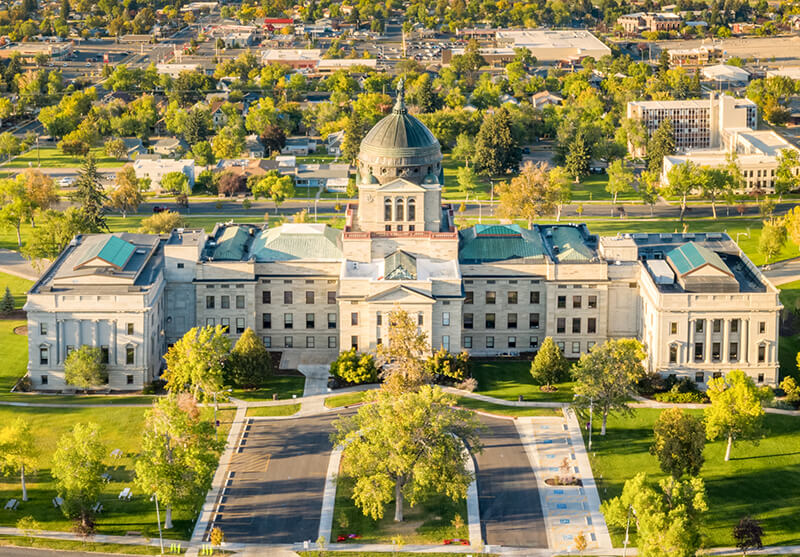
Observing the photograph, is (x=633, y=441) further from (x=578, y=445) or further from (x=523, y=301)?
(x=523, y=301)

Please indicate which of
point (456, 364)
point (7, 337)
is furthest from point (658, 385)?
point (7, 337)

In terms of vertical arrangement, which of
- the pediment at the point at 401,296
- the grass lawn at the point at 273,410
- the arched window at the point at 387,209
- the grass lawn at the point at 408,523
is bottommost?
the grass lawn at the point at 408,523

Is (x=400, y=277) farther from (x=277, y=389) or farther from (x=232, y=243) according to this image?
(x=232, y=243)

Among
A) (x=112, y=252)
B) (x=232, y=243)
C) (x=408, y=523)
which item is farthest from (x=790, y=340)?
(x=112, y=252)

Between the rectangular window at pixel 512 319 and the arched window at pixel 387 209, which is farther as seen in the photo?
the arched window at pixel 387 209

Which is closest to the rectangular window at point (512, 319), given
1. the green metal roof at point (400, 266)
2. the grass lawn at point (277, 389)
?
the green metal roof at point (400, 266)

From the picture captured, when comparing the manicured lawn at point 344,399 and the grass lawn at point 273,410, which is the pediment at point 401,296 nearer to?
the manicured lawn at point 344,399

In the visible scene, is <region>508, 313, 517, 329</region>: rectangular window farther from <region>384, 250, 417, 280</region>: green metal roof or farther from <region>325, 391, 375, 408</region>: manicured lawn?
<region>325, 391, 375, 408</region>: manicured lawn
